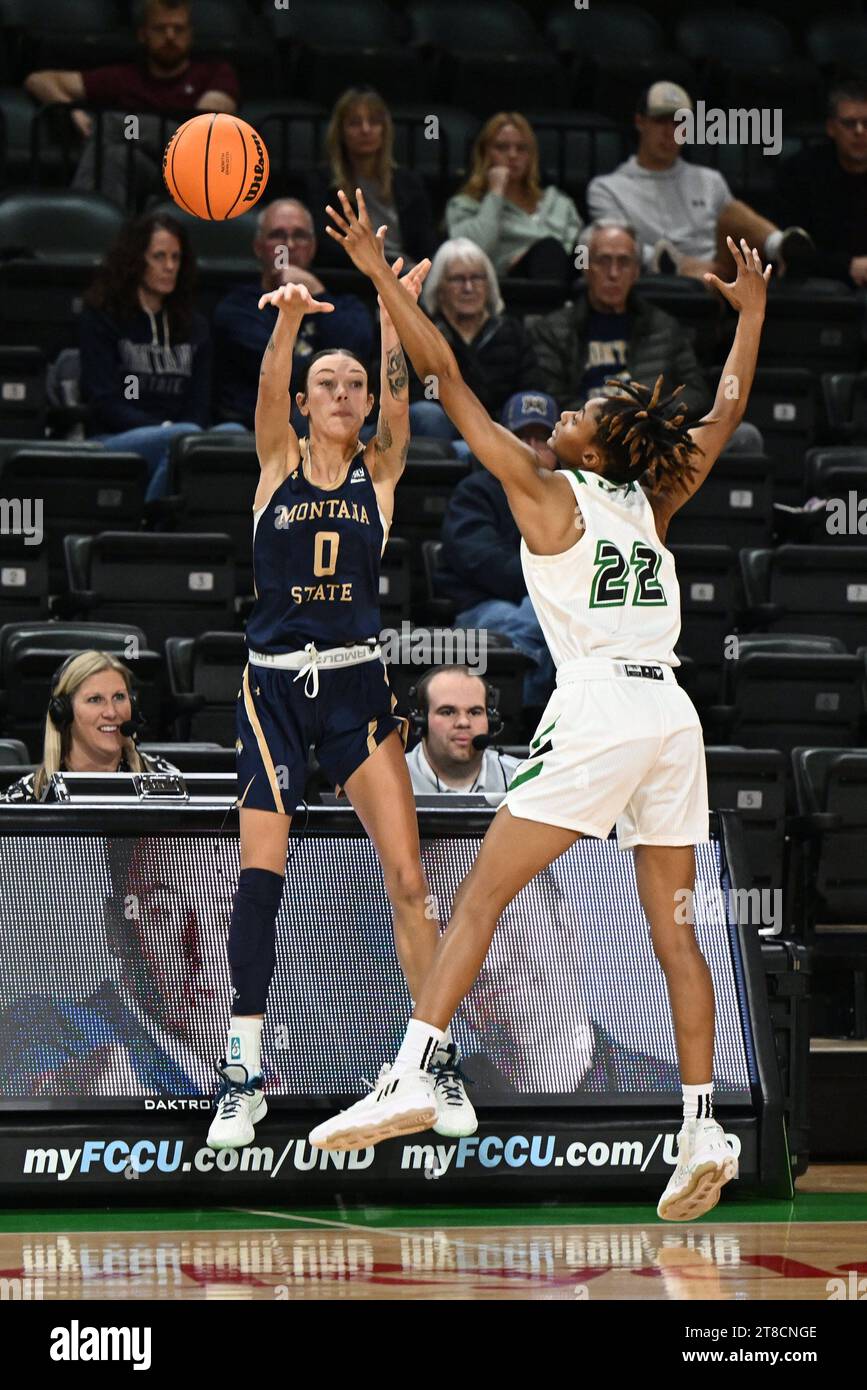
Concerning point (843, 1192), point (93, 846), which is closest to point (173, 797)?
point (93, 846)

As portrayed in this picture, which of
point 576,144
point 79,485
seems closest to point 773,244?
point 576,144

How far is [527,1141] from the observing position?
5711 mm

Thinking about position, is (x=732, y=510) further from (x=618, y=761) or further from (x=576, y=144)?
(x=618, y=761)

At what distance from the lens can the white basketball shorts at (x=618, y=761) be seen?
16.5 feet

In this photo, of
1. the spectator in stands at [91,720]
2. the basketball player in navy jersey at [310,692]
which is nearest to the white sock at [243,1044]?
the basketball player in navy jersey at [310,692]

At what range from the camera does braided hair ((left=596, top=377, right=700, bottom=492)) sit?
526cm

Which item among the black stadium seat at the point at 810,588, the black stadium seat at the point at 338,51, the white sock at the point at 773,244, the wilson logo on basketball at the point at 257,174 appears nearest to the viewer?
the wilson logo on basketball at the point at 257,174

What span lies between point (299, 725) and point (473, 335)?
453cm

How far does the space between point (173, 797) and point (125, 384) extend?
13.0 ft

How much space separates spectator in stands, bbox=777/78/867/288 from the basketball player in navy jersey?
6260 millimetres

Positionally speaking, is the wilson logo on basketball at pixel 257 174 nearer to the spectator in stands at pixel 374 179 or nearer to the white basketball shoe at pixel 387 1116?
the white basketball shoe at pixel 387 1116

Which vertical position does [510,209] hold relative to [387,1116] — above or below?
above

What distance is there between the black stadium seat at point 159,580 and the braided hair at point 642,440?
3350mm

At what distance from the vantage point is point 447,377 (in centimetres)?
508
